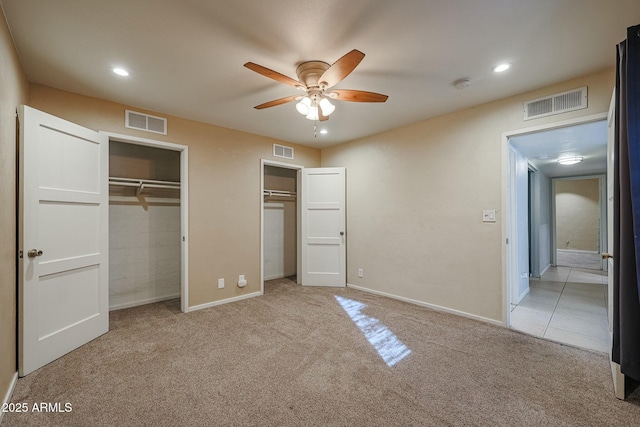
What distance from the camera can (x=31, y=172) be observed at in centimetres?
212

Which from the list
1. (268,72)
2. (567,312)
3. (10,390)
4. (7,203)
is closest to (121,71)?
(7,203)

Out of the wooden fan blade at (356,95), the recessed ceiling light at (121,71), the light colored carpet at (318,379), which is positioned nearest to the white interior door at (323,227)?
the light colored carpet at (318,379)

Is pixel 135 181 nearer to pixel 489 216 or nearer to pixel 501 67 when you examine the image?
pixel 501 67

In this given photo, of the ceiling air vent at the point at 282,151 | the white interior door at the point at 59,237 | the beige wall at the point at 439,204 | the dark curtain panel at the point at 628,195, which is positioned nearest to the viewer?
the dark curtain panel at the point at 628,195

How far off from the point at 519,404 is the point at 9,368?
3.47 meters

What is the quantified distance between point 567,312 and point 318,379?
3396 millimetres

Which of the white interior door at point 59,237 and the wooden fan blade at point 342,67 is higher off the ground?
the wooden fan blade at point 342,67

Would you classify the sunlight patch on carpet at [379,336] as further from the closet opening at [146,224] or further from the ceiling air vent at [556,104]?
the ceiling air vent at [556,104]

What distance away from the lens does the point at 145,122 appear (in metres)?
3.16

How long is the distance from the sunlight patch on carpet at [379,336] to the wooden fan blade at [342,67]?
2309mm

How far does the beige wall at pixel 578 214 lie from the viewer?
26.2 ft

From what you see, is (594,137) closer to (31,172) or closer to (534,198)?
(534,198)

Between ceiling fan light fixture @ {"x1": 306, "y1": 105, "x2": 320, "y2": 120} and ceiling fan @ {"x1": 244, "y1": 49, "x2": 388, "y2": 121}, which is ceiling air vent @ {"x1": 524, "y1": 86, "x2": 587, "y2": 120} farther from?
ceiling fan light fixture @ {"x1": 306, "y1": 105, "x2": 320, "y2": 120}

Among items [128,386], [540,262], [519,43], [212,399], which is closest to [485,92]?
[519,43]
